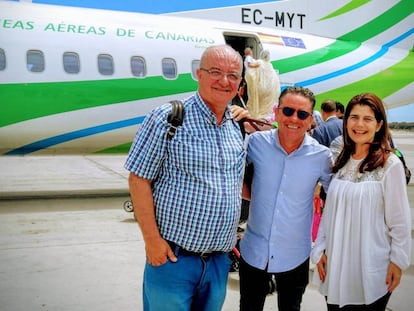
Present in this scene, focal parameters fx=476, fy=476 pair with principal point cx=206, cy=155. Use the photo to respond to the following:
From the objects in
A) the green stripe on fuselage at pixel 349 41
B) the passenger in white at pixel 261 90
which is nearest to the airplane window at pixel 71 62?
the green stripe on fuselage at pixel 349 41

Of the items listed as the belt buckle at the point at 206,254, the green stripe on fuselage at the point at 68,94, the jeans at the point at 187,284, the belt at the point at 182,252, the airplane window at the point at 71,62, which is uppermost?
the airplane window at the point at 71,62

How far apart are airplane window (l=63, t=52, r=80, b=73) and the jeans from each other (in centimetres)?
666

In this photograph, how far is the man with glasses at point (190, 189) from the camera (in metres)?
2.11

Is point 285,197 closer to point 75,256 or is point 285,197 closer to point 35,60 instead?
point 75,256

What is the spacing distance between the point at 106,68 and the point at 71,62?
2.05ft

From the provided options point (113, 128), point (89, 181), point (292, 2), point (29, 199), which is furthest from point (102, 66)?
point (292, 2)

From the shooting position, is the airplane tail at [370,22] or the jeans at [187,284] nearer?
the jeans at [187,284]

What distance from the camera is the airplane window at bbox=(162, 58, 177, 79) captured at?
9.20 metres

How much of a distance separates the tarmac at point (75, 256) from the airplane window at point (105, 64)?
2.33 meters

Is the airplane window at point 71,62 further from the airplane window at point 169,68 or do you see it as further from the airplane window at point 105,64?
the airplane window at point 169,68

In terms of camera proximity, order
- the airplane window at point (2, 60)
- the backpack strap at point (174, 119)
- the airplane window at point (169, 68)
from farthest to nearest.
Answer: the airplane window at point (169, 68), the airplane window at point (2, 60), the backpack strap at point (174, 119)

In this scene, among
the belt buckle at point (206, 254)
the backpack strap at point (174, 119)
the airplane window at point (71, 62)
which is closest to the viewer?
the backpack strap at point (174, 119)

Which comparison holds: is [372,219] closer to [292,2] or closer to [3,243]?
[3,243]

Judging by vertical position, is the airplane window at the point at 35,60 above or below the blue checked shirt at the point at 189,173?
above
